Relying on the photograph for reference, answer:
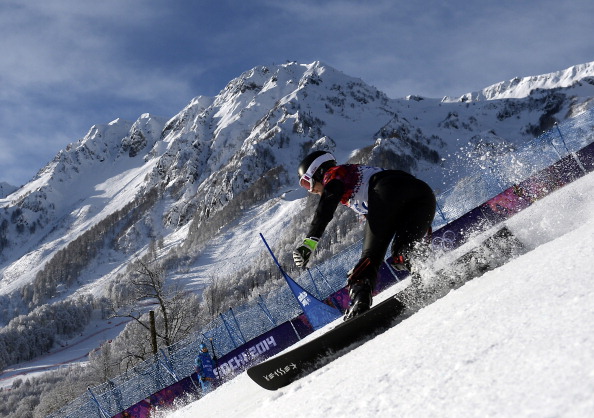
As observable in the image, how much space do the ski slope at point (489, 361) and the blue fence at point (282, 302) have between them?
1486 cm

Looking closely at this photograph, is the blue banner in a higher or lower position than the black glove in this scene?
lower

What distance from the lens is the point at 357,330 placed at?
288cm

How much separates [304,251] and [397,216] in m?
0.78

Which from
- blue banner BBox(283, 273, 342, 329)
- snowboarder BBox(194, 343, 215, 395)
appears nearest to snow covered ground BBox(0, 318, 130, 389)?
snowboarder BBox(194, 343, 215, 395)

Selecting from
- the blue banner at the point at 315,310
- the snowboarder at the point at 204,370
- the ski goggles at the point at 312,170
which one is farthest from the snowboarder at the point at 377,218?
the snowboarder at the point at 204,370

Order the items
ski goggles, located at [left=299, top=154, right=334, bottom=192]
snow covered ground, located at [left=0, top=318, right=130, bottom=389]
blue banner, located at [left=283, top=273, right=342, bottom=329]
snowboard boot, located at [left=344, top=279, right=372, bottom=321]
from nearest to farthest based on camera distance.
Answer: snowboard boot, located at [left=344, top=279, right=372, bottom=321]
ski goggles, located at [left=299, top=154, right=334, bottom=192]
blue banner, located at [left=283, top=273, right=342, bottom=329]
snow covered ground, located at [left=0, top=318, right=130, bottom=389]

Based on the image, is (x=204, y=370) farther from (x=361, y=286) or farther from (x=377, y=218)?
(x=377, y=218)

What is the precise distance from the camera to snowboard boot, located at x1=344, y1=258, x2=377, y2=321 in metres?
3.42

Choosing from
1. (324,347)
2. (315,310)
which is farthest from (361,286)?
(315,310)

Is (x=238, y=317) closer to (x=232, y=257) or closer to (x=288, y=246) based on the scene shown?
(x=288, y=246)

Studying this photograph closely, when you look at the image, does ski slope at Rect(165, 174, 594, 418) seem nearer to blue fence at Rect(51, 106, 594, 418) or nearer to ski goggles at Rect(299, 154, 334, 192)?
ski goggles at Rect(299, 154, 334, 192)

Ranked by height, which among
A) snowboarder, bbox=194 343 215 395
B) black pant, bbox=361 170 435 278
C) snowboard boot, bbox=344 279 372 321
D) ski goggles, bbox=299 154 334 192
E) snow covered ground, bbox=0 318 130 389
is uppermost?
snow covered ground, bbox=0 318 130 389

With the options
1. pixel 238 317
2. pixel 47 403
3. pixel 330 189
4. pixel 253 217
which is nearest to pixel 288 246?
pixel 253 217

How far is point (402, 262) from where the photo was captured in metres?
3.58
